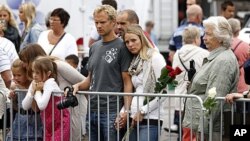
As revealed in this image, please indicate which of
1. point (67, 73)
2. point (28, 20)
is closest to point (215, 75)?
point (67, 73)

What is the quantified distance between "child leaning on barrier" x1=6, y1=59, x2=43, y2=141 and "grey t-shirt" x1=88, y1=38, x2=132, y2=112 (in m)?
0.67

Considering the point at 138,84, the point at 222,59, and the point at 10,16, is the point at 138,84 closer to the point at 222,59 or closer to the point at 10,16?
the point at 222,59

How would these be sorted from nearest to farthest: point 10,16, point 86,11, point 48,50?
point 48,50
point 10,16
point 86,11

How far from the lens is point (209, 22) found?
10.0 metres

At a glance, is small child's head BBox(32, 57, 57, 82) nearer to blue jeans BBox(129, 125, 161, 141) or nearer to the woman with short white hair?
blue jeans BBox(129, 125, 161, 141)

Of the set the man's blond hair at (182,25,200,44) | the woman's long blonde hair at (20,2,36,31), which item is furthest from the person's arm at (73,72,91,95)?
the woman's long blonde hair at (20,2,36,31)

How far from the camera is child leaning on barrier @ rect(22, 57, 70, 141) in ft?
33.5

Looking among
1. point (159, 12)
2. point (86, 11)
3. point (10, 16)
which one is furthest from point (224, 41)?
point (159, 12)

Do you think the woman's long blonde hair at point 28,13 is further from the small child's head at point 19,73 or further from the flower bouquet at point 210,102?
the flower bouquet at point 210,102

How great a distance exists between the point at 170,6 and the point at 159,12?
1.49 feet

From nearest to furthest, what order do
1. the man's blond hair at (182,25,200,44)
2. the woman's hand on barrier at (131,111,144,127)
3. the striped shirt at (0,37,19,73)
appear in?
the woman's hand on barrier at (131,111,144,127) < the striped shirt at (0,37,19,73) < the man's blond hair at (182,25,200,44)

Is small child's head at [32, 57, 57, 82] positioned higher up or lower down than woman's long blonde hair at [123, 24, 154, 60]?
lower down

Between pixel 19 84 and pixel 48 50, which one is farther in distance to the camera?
pixel 48 50

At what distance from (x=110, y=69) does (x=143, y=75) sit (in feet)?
1.19
